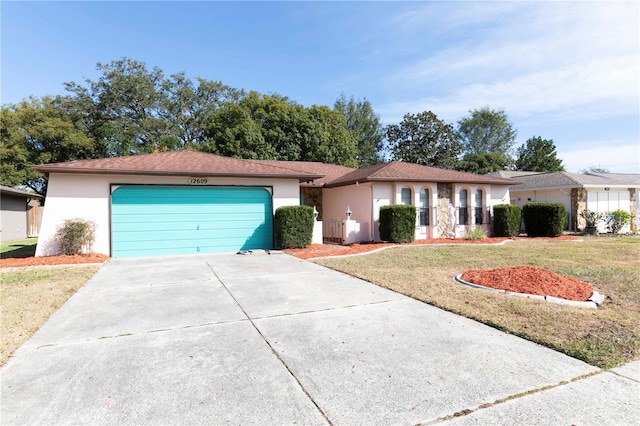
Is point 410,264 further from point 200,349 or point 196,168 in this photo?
point 196,168

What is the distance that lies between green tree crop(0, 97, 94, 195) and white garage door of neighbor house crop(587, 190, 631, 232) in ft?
116

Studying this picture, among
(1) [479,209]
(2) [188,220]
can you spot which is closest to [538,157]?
(1) [479,209]

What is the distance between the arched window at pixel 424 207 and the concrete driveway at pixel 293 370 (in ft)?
34.1

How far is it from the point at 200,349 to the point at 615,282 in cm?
754

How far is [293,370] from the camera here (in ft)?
10.1

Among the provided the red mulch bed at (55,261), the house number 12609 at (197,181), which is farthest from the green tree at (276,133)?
the red mulch bed at (55,261)

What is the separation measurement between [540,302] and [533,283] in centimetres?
87

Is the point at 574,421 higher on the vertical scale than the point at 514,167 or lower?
lower

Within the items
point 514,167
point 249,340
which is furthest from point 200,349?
point 514,167

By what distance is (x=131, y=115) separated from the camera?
31.5 m

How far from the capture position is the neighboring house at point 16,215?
18875 millimetres

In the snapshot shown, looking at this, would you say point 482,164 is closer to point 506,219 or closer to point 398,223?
point 506,219

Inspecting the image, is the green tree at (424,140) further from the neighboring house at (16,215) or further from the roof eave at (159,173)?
the neighboring house at (16,215)

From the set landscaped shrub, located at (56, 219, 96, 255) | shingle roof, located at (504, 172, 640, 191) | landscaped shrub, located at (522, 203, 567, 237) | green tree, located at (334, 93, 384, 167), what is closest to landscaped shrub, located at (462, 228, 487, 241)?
landscaped shrub, located at (522, 203, 567, 237)
